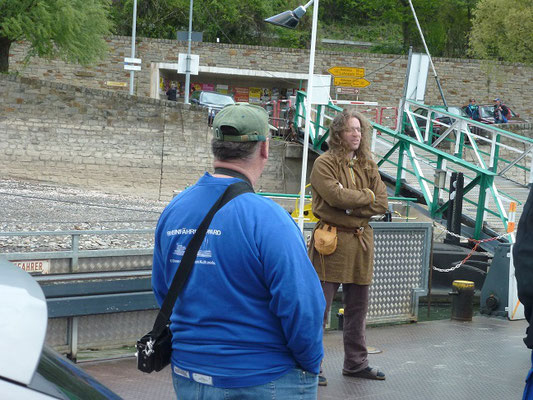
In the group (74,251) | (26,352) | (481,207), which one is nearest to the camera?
(26,352)

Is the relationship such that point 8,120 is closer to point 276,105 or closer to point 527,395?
point 276,105

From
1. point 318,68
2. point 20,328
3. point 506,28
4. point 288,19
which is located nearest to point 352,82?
point 318,68

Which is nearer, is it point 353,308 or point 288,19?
point 353,308

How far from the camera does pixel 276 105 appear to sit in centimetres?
3388

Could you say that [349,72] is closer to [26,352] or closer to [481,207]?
[481,207]

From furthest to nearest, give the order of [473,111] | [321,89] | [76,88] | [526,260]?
[473,111], [76,88], [321,89], [526,260]

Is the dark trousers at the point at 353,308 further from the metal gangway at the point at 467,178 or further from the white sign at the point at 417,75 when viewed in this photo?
the white sign at the point at 417,75

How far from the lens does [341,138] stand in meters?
6.02

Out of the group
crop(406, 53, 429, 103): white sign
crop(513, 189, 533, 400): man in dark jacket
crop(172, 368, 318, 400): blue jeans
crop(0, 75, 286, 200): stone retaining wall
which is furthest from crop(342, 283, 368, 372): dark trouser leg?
crop(0, 75, 286, 200): stone retaining wall

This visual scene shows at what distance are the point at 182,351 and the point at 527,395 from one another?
1.38m

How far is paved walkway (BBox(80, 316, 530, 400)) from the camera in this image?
19.9 feet

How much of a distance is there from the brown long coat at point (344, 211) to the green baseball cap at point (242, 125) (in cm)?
268

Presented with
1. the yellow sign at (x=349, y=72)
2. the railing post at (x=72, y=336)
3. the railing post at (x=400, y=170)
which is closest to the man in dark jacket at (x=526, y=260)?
the railing post at (x=72, y=336)

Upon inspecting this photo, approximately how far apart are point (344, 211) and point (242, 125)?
9.48ft
